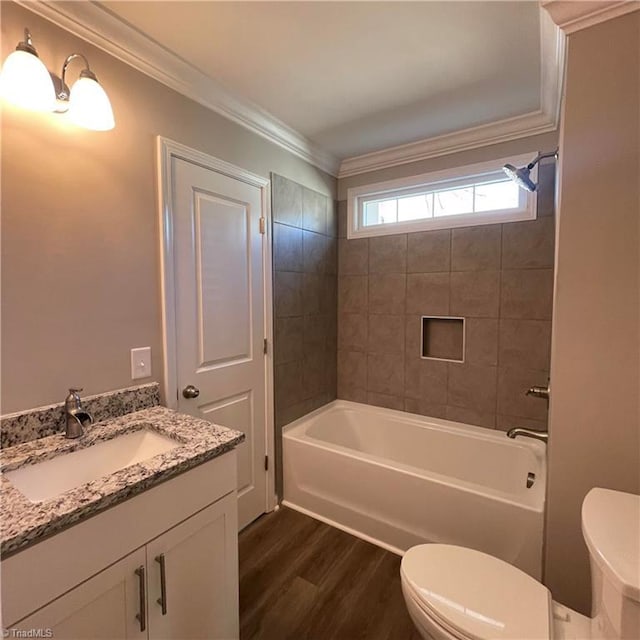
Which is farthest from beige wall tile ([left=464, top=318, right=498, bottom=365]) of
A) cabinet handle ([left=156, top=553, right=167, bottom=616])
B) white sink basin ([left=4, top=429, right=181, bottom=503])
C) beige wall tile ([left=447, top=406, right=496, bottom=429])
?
cabinet handle ([left=156, top=553, right=167, bottom=616])

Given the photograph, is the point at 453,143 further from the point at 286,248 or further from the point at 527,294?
the point at 286,248

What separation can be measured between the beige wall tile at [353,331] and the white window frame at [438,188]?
647mm

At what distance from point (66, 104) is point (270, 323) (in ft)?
4.47

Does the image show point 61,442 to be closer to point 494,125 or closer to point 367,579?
point 367,579

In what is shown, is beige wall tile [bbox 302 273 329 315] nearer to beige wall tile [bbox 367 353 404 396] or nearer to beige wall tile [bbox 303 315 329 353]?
beige wall tile [bbox 303 315 329 353]

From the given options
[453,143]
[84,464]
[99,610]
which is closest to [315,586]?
[99,610]

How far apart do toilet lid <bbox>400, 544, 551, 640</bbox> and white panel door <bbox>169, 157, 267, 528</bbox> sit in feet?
3.77

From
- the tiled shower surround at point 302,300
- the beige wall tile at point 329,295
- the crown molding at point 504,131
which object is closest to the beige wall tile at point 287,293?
the tiled shower surround at point 302,300

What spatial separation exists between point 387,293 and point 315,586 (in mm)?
1873

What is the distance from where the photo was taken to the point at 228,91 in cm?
176

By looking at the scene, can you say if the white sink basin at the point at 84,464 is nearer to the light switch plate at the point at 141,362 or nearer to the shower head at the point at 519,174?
the light switch plate at the point at 141,362

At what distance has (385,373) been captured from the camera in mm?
2727

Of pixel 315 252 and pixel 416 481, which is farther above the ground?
pixel 315 252

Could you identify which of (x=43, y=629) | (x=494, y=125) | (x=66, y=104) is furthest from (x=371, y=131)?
(x=43, y=629)
